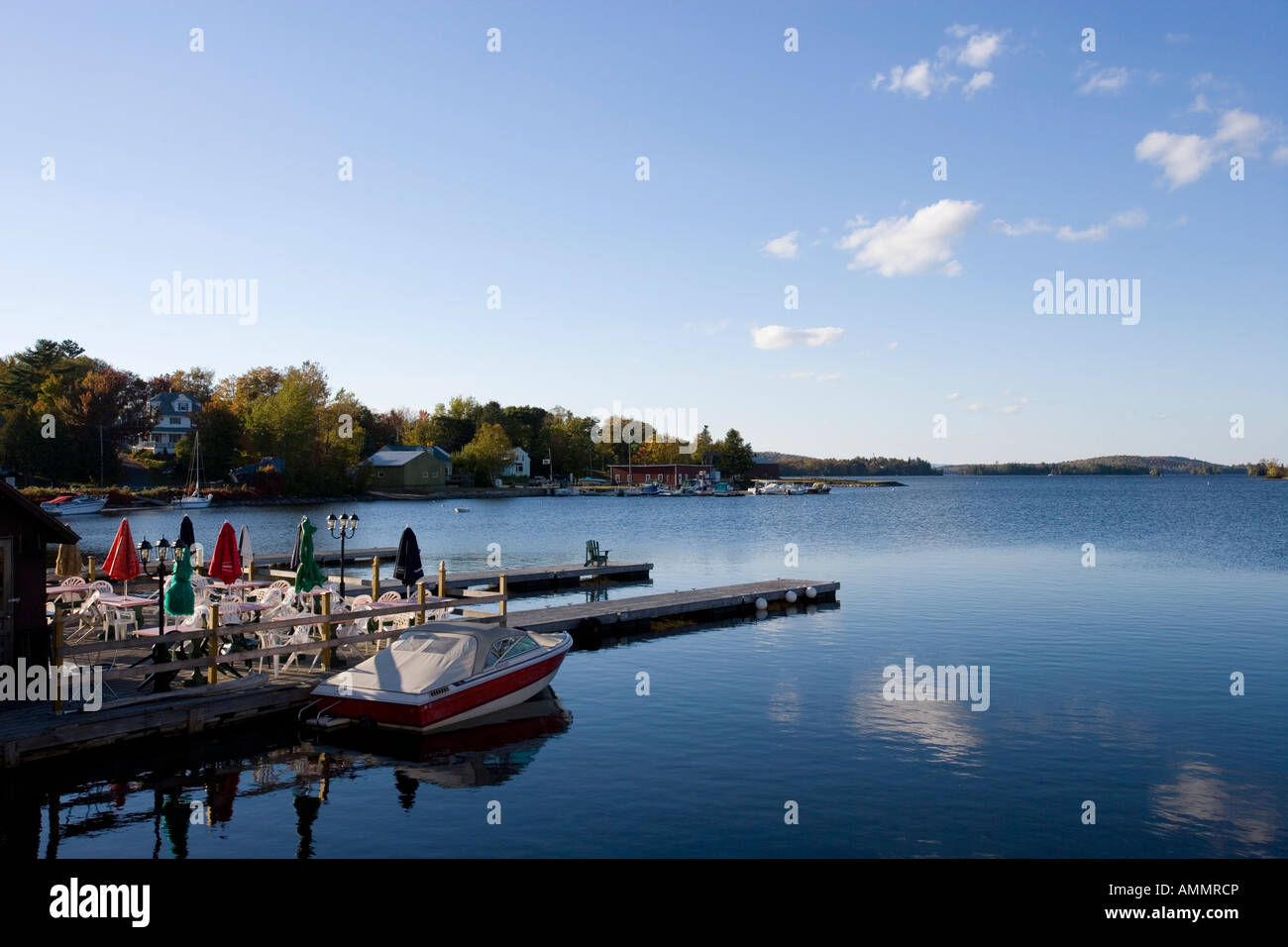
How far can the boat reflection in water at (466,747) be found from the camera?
14750 millimetres

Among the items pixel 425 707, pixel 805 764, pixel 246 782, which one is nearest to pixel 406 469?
pixel 425 707

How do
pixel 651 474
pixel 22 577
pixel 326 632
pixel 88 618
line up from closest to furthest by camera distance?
pixel 22 577 < pixel 326 632 < pixel 88 618 < pixel 651 474

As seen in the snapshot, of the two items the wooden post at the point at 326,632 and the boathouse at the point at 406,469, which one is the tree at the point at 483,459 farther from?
the wooden post at the point at 326,632

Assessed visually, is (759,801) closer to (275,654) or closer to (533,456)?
(275,654)

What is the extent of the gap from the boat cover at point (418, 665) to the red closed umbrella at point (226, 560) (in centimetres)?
627

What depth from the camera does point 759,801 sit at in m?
13.5

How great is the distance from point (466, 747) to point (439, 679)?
134cm

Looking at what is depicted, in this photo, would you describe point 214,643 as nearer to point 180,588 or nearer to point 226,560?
point 180,588

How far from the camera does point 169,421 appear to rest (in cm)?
11900

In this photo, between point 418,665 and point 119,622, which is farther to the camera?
point 119,622

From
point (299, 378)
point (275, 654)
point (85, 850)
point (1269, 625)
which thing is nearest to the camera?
point (85, 850)
